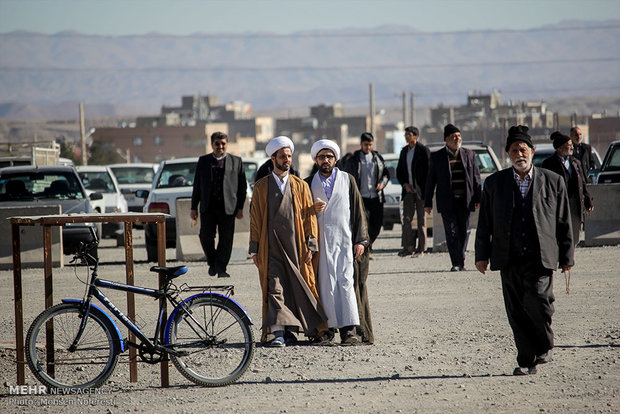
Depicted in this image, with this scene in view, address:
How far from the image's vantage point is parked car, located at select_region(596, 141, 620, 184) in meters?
19.8

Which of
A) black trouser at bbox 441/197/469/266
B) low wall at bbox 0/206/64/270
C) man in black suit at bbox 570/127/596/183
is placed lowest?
low wall at bbox 0/206/64/270

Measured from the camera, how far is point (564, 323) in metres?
10.0

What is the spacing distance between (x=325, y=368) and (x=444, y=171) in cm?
654

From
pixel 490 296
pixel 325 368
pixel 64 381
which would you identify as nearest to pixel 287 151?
pixel 325 368

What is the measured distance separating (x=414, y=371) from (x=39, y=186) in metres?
12.0

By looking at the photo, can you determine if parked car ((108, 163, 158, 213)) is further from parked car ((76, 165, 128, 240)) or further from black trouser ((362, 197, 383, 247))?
black trouser ((362, 197, 383, 247))

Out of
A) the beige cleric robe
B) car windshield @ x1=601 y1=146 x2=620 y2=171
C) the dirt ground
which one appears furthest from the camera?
car windshield @ x1=601 y1=146 x2=620 y2=171

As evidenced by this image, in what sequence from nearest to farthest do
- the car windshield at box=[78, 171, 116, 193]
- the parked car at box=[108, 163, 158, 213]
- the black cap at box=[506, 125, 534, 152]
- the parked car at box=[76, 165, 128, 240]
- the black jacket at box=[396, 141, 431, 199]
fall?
the black cap at box=[506, 125, 534, 152]
the black jacket at box=[396, 141, 431, 199]
the parked car at box=[76, 165, 128, 240]
the car windshield at box=[78, 171, 116, 193]
the parked car at box=[108, 163, 158, 213]

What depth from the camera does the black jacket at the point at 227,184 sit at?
46.4ft

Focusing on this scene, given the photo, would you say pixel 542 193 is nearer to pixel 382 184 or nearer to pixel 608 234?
pixel 382 184

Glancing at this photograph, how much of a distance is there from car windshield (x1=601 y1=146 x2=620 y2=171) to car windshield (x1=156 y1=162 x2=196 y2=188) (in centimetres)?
791

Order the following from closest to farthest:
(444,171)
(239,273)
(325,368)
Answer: (325,368) → (444,171) → (239,273)

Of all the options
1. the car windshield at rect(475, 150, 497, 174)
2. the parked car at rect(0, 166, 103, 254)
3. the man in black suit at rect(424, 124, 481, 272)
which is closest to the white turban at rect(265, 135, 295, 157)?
the man in black suit at rect(424, 124, 481, 272)

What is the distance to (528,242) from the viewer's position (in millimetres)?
7754
